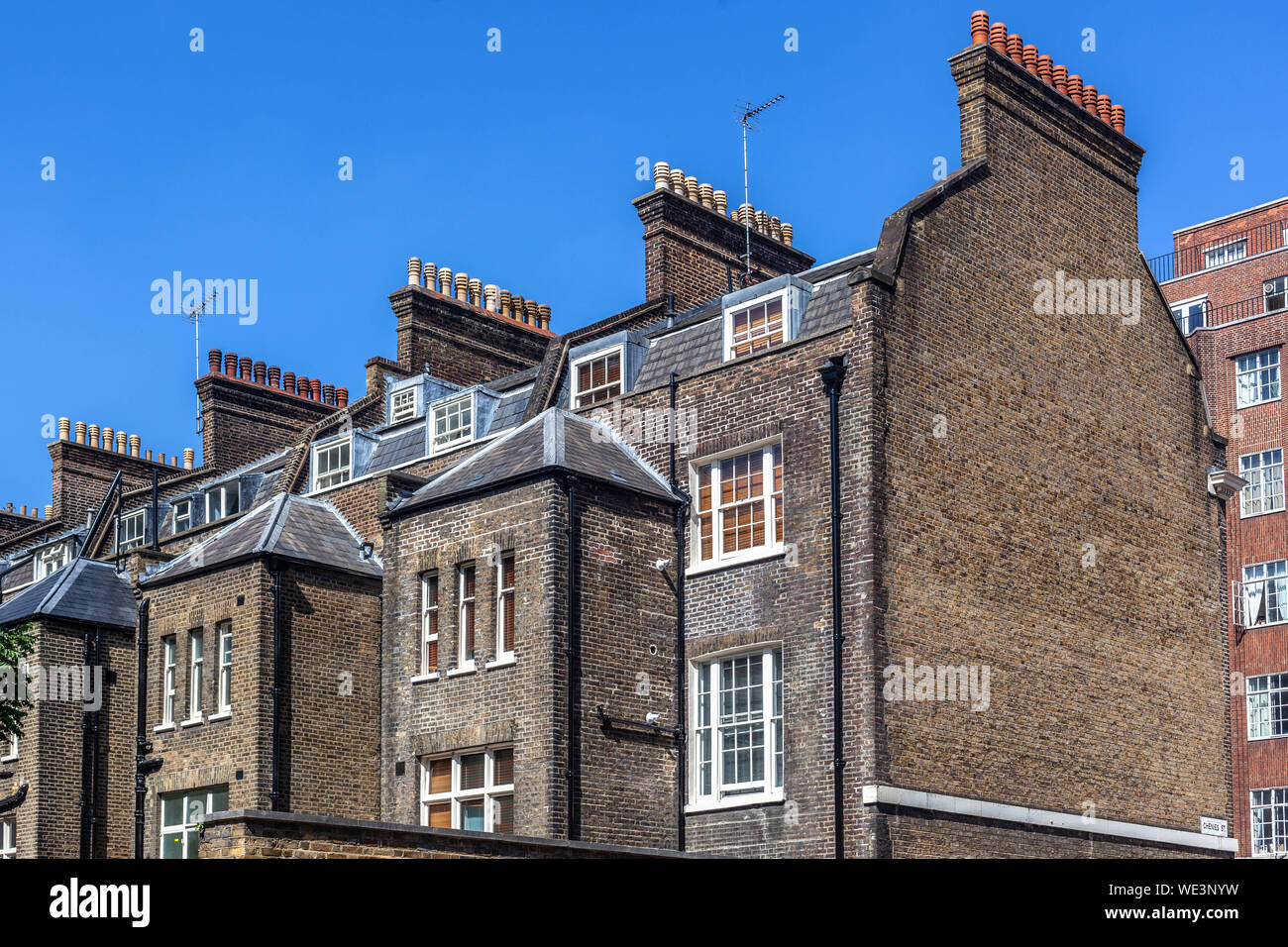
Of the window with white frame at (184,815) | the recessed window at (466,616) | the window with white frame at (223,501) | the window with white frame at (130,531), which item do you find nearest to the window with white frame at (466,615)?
the recessed window at (466,616)

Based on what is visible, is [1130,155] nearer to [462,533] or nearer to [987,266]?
[987,266]

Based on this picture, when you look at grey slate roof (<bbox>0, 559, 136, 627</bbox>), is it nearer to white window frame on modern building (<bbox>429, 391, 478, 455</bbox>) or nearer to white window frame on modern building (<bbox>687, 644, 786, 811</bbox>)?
white window frame on modern building (<bbox>429, 391, 478, 455</bbox>)

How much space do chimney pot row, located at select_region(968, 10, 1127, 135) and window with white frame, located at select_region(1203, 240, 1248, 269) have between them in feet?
128

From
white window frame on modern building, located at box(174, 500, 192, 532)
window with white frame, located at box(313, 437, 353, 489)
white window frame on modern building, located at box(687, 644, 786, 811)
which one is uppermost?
window with white frame, located at box(313, 437, 353, 489)

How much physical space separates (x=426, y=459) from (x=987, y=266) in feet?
38.1

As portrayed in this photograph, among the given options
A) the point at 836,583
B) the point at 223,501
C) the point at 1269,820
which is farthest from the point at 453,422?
the point at 1269,820

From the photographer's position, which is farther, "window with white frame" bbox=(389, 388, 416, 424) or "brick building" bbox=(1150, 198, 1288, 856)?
"brick building" bbox=(1150, 198, 1288, 856)

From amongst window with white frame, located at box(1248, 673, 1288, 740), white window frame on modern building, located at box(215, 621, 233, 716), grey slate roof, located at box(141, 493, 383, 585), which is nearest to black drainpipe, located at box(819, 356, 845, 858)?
Result: grey slate roof, located at box(141, 493, 383, 585)

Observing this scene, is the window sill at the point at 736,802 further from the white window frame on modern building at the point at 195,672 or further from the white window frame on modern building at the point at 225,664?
the white window frame on modern building at the point at 195,672

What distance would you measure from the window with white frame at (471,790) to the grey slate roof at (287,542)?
186 inches

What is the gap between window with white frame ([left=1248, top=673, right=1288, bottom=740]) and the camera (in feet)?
166

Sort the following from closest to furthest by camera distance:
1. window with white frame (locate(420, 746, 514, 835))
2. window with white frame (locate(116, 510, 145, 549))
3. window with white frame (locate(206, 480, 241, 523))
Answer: window with white frame (locate(420, 746, 514, 835)) < window with white frame (locate(206, 480, 241, 523)) < window with white frame (locate(116, 510, 145, 549))

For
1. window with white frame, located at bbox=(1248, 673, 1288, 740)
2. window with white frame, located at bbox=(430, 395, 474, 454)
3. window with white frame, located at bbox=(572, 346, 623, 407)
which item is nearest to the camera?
window with white frame, located at bbox=(572, 346, 623, 407)

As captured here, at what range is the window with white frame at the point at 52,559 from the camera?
45.7 meters
